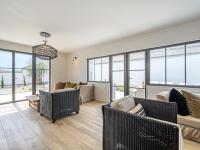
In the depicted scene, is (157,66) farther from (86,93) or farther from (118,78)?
(86,93)

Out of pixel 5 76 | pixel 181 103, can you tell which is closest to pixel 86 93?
pixel 5 76

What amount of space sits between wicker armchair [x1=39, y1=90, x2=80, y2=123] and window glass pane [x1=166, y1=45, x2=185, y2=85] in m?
2.83

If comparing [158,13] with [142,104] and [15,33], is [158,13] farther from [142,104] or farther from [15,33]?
[15,33]

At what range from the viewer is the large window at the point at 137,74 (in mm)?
4461

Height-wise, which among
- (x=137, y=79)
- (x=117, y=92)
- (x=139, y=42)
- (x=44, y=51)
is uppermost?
(x=139, y=42)

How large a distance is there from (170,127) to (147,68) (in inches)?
131

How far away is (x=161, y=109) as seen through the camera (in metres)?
1.97

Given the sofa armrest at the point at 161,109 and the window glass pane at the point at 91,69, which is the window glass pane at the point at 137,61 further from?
the sofa armrest at the point at 161,109

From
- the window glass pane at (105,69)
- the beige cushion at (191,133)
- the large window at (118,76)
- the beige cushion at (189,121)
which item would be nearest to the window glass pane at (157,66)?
the large window at (118,76)

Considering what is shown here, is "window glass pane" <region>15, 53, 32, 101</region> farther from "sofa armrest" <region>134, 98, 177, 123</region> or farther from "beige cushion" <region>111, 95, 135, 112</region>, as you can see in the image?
"sofa armrest" <region>134, 98, 177, 123</region>

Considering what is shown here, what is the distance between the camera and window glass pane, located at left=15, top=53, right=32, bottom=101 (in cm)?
571

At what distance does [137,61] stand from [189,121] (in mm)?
2653

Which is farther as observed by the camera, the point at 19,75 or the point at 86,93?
the point at 19,75

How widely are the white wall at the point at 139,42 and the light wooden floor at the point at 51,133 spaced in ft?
8.54
